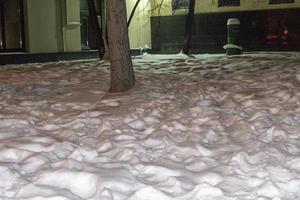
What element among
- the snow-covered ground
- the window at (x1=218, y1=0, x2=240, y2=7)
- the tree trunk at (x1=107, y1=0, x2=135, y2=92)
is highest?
the window at (x1=218, y1=0, x2=240, y2=7)

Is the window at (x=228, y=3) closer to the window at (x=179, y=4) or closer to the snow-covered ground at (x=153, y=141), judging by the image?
the window at (x=179, y=4)

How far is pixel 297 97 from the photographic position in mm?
7426

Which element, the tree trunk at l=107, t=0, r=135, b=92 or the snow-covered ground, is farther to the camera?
the tree trunk at l=107, t=0, r=135, b=92

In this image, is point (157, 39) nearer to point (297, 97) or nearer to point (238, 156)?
point (297, 97)

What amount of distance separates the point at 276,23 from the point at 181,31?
4.55 meters

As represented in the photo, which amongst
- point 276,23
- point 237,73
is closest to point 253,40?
point 276,23

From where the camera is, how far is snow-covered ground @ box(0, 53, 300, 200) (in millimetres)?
3814

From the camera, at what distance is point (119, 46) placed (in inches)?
329

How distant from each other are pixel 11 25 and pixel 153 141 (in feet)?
40.3

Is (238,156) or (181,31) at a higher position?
(181,31)

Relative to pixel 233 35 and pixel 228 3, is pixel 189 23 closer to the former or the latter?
pixel 233 35

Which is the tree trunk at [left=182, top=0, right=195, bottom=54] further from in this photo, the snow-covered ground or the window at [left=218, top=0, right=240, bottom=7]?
the snow-covered ground

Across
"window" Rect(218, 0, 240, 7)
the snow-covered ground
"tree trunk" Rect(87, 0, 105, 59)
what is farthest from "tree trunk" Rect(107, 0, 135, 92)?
"window" Rect(218, 0, 240, 7)

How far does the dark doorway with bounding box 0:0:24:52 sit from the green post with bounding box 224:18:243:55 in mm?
7722
